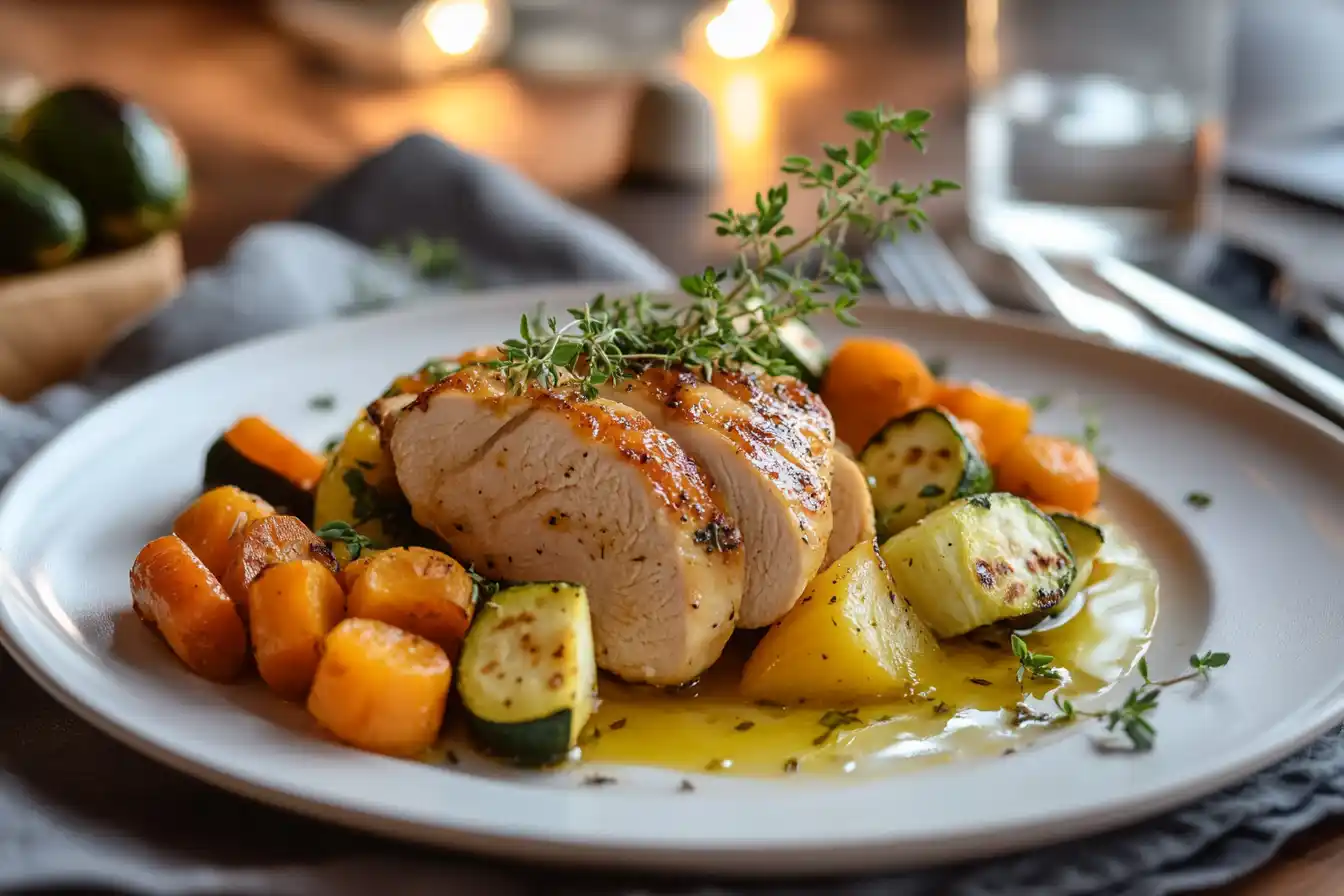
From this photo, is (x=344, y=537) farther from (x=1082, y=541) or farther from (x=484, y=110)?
(x=484, y=110)

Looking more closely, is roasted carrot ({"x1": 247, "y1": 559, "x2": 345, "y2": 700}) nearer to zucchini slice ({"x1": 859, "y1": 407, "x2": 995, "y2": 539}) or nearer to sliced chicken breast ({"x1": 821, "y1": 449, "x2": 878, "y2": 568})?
sliced chicken breast ({"x1": 821, "y1": 449, "x2": 878, "y2": 568})

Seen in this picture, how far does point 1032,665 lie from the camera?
80.9 inches

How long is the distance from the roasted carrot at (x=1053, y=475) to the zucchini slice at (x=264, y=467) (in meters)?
1.30

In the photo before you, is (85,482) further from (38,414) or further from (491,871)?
(491,871)

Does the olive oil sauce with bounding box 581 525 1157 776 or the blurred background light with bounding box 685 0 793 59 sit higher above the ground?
the blurred background light with bounding box 685 0 793 59

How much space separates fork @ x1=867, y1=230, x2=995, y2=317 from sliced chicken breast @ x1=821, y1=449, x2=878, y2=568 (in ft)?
3.98

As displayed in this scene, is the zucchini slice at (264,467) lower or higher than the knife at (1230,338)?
higher

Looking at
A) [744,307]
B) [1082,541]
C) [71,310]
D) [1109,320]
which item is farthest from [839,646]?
[71,310]

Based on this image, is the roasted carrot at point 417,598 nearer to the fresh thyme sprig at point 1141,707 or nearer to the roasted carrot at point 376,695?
the roasted carrot at point 376,695

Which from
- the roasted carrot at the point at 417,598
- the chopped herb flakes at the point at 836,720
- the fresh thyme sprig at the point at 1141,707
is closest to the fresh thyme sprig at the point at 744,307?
the roasted carrot at the point at 417,598

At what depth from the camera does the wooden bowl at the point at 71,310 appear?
3.53m

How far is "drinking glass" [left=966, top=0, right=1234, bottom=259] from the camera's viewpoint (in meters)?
4.44

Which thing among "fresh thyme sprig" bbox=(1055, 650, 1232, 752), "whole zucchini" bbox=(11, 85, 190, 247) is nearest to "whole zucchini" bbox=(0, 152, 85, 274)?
"whole zucchini" bbox=(11, 85, 190, 247)

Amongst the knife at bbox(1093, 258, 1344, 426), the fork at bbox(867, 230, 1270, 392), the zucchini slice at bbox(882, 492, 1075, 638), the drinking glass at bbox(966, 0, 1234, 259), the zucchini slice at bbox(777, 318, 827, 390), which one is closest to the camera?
the zucchini slice at bbox(882, 492, 1075, 638)
